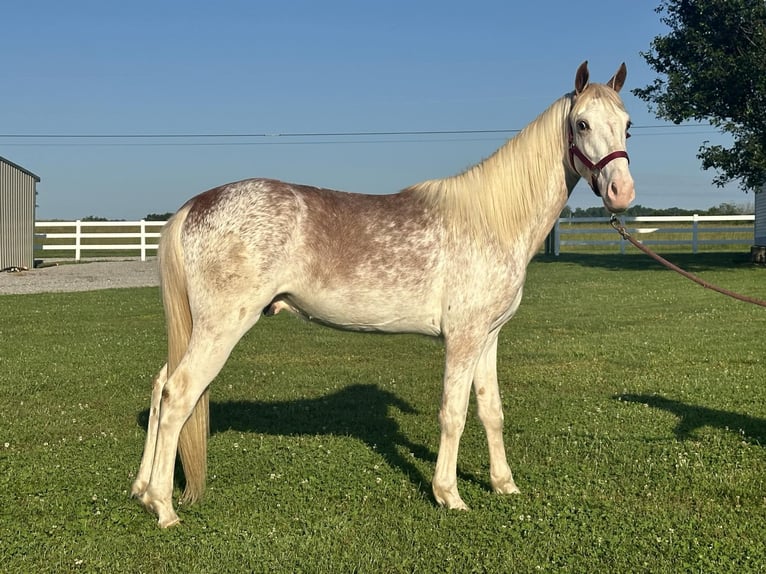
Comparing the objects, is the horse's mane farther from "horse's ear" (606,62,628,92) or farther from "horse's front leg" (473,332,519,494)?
"horse's front leg" (473,332,519,494)

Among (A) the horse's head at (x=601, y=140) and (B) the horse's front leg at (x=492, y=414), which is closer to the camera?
(A) the horse's head at (x=601, y=140)

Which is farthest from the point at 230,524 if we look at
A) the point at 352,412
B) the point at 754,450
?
the point at 754,450

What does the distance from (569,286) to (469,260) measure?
59.6 feet

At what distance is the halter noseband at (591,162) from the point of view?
4.91 meters

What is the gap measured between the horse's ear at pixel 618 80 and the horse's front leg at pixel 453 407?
219 centimetres

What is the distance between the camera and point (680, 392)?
881 cm

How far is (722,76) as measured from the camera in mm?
24859

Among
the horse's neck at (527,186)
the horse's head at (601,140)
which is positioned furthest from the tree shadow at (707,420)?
the horse's head at (601,140)

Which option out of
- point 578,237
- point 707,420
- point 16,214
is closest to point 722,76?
point 707,420

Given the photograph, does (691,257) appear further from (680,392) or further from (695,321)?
(680,392)

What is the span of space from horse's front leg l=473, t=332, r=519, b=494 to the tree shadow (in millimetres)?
2278

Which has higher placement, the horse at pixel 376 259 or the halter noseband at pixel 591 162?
the halter noseband at pixel 591 162

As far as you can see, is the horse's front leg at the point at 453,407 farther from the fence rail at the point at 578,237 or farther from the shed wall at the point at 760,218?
the shed wall at the point at 760,218

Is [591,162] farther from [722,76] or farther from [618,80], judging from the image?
[722,76]
